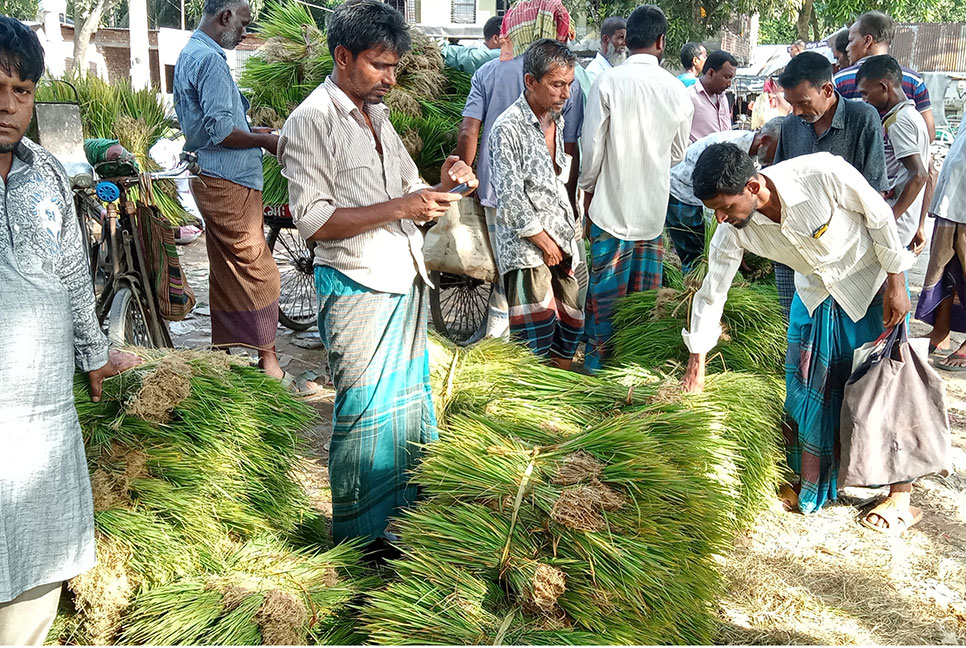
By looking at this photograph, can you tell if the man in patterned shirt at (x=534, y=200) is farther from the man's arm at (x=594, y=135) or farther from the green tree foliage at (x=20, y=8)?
the green tree foliage at (x=20, y=8)

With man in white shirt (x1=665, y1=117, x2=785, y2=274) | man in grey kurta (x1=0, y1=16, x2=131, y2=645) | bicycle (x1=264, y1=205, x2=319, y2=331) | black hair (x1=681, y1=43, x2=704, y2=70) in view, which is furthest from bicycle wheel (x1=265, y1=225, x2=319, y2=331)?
man in grey kurta (x1=0, y1=16, x2=131, y2=645)

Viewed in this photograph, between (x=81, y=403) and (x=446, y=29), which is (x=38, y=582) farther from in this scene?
(x=446, y=29)

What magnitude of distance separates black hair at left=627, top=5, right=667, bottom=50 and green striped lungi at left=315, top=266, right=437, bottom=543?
235cm

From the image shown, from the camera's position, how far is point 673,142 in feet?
14.6

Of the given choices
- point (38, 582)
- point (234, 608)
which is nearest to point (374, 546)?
point (234, 608)

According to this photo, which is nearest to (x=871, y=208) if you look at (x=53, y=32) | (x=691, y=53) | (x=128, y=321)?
(x=128, y=321)

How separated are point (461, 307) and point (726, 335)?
216cm

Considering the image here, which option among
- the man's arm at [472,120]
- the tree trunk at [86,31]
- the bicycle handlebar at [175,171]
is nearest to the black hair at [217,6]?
the bicycle handlebar at [175,171]

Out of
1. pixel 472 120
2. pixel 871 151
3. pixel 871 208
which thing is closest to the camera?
pixel 871 208

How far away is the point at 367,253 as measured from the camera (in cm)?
249

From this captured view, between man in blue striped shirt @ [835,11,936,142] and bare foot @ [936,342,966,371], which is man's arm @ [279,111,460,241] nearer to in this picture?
man in blue striped shirt @ [835,11,936,142]

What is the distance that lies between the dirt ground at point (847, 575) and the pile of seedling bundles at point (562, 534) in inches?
18.0

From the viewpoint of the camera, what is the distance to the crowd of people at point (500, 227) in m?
1.74

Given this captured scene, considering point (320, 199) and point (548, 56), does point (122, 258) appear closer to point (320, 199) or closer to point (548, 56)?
point (320, 199)
